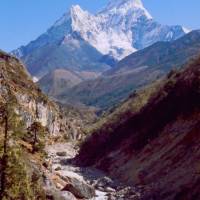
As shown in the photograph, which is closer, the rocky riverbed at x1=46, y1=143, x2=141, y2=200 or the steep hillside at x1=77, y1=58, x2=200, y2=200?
the rocky riverbed at x1=46, y1=143, x2=141, y2=200

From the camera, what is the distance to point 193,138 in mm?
90125

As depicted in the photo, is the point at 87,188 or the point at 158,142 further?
the point at 158,142

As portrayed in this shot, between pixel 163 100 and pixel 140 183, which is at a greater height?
pixel 163 100

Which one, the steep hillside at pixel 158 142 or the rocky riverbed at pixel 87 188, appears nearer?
the rocky riverbed at pixel 87 188

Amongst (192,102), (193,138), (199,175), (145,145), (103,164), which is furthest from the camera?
(103,164)

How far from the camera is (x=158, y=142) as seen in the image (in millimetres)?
102688

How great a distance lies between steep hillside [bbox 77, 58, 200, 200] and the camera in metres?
81.5

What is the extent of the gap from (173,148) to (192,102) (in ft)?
35.4

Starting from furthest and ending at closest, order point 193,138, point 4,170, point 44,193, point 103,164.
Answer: point 103,164 < point 193,138 < point 44,193 < point 4,170

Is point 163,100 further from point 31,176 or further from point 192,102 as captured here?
point 31,176

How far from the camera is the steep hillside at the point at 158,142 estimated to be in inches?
3208

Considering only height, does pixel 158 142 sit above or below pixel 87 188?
above

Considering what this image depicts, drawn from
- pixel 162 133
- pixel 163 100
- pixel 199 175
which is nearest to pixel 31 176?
pixel 199 175

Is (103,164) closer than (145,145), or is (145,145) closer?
(145,145)
